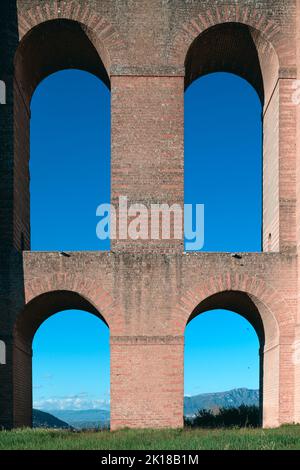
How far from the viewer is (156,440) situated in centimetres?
1333

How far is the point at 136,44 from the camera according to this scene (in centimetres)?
1827

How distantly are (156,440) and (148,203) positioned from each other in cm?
642

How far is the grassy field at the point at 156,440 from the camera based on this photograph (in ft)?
39.1

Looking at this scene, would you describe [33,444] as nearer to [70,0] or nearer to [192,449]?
→ [192,449]

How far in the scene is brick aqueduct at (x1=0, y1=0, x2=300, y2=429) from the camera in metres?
17.1

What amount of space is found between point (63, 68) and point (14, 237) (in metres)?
5.77

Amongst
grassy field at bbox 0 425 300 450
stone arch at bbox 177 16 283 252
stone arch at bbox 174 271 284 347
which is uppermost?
stone arch at bbox 177 16 283 252

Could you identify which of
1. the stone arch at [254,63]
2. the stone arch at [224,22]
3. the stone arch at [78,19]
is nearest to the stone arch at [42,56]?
the stone arch at [78,19]

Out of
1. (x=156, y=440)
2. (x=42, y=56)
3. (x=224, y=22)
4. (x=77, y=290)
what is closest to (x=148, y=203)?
(x=77, y=290)

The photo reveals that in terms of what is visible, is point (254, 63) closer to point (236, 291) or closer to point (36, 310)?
point (236, 291)

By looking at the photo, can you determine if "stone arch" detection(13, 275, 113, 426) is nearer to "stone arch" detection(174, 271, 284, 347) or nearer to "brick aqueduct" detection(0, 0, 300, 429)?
"brick aqueduct" detection(0, 0, 300, 429)

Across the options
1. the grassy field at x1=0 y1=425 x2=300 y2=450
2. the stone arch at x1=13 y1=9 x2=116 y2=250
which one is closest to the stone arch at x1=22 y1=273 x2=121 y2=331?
the stone arch at x1=13 y1=9 x2=116 y2=250

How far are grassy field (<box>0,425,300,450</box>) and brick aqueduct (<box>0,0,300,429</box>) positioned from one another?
2235mm

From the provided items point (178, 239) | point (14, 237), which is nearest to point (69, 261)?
point (14, 237)
